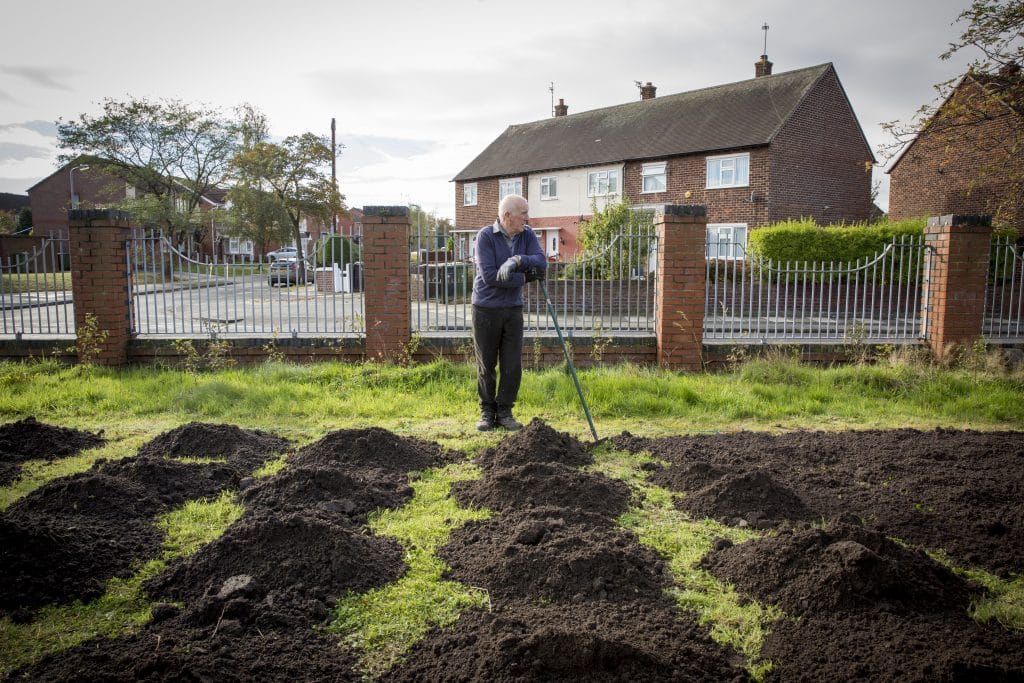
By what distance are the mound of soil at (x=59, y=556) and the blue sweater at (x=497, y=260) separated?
11.4 ft

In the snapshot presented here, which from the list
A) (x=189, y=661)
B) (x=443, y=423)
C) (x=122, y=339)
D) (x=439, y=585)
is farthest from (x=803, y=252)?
(x=189, y=661)

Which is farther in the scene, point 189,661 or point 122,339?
point 122,339

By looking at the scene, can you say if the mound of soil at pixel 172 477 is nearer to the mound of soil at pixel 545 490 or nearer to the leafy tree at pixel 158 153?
the mound of soil at pixel 545 490

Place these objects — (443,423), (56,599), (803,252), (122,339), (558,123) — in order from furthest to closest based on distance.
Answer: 1. (558,123)
2. (803,252)
3. (122,339)
4. (443,423)
5. (56,599)

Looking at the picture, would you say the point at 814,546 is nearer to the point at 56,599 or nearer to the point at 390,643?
the point at 390,643

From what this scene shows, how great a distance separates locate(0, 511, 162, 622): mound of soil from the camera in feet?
10.2

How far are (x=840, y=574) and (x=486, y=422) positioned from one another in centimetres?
383

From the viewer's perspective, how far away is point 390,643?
2.80 metres

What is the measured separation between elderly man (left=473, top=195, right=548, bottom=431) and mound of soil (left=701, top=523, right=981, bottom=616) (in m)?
3.24

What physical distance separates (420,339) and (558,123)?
104ft

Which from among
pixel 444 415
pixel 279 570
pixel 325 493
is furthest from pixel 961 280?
pixel 279 570

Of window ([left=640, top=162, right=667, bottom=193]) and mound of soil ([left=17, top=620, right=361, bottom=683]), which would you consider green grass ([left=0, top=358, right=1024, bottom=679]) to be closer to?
mound of soil ([left=17, top=620, right=361, bottom=683])

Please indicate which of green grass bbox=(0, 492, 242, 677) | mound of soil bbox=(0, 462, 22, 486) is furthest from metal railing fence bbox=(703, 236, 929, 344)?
mound of soil bbox=(0, 462, 22, 486)

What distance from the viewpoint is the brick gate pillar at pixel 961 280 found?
9.39 metres
